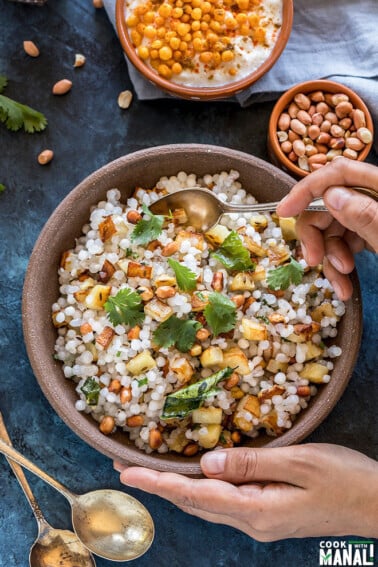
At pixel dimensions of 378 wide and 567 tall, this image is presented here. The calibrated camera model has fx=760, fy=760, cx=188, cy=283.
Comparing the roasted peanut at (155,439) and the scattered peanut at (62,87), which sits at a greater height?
the scattered peanut at (62,87)

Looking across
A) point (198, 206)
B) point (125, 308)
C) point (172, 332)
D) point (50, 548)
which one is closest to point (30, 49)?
point (198, 206)

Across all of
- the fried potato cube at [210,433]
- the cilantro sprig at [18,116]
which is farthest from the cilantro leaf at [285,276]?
the cilantro sprig at [18,116]

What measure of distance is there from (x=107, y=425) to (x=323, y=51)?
Answer: 158 cm

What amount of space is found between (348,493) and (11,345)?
1232mm

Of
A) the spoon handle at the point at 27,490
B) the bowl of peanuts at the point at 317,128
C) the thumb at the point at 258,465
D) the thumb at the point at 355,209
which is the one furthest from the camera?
the bowl of peanuts at the point at 317,128

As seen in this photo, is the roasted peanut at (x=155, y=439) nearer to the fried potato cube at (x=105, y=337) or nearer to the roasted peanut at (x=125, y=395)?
the roasted peanut at (x=125, y=395)

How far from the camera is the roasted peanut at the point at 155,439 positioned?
2389 mm

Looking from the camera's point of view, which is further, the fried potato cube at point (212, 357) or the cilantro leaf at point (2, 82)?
the cilantro leaf at point (2, 82)

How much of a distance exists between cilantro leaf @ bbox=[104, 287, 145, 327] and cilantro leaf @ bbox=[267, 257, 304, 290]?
1.40 ft

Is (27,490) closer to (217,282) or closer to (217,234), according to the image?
(217,282)

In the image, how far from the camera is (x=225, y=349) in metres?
2.40

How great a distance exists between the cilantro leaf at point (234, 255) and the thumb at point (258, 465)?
0.57 metres

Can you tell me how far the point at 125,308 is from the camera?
7.66 feet

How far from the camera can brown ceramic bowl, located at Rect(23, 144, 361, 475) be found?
7.70 feet
